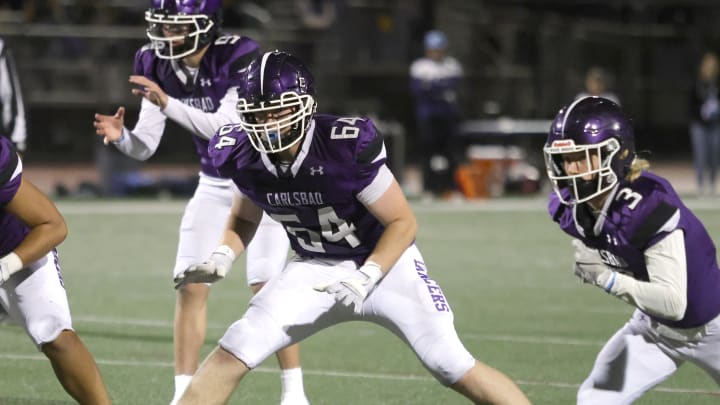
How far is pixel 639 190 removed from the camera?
14.9ft

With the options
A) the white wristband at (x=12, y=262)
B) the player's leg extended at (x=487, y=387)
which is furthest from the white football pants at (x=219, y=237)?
the player's leg extended at (x=487, y=387)

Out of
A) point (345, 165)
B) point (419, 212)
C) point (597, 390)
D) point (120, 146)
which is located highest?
point (345, 165)

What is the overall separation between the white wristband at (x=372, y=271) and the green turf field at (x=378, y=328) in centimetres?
163

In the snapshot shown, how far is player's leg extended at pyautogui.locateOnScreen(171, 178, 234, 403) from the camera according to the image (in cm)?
587

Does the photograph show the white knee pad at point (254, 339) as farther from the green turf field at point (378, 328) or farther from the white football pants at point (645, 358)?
the green turf field at point (378, 328)

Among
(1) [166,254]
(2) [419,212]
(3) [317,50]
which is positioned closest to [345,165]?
(1) [166,254]

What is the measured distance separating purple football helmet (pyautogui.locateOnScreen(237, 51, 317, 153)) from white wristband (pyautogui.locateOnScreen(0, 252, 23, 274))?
943 millimetres

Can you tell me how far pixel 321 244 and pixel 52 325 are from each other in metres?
1.04

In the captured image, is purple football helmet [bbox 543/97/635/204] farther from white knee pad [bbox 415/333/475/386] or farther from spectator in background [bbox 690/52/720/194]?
spectator in background [bbox 690/52/720/194]

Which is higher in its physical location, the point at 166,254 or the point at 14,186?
the point at 14,186

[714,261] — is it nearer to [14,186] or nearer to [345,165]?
[345,165]

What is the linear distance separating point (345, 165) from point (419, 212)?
9540 millimetres

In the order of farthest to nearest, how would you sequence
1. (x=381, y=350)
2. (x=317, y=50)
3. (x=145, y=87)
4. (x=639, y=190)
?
(x=317, y=50) < (x=381, y=350) < (x=145, y=87) < (x=639, y=190)

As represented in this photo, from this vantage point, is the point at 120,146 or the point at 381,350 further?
the point at 381,350
